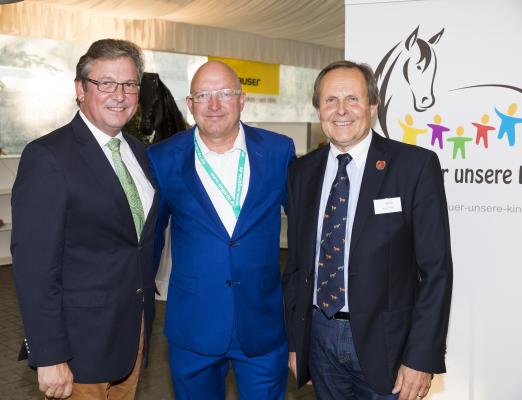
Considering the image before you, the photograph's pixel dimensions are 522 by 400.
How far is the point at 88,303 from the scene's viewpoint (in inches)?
84.3

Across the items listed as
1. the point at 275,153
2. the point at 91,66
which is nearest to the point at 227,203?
the point at 275,153

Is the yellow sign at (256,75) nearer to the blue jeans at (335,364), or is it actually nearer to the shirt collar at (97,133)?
the shirt collar at (97,133)

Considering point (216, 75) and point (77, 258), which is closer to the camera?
point (77, 258)

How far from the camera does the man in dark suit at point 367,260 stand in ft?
6.68

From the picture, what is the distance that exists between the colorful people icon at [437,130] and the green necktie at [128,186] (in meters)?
1.53

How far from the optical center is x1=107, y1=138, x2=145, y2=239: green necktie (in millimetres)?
2240

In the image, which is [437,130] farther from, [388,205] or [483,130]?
[388,205]

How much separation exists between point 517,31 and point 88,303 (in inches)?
88.4

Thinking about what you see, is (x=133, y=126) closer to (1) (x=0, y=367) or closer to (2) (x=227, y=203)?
(1) (x=0, y=367)

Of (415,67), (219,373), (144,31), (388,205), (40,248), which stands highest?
(144,31)

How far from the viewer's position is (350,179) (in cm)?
218

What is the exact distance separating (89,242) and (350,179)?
96cm

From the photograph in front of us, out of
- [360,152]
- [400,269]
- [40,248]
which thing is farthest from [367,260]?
[40,248]

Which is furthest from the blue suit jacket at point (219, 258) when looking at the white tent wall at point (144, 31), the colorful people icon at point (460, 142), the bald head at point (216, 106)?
the white tent wall at point (144, 31)
